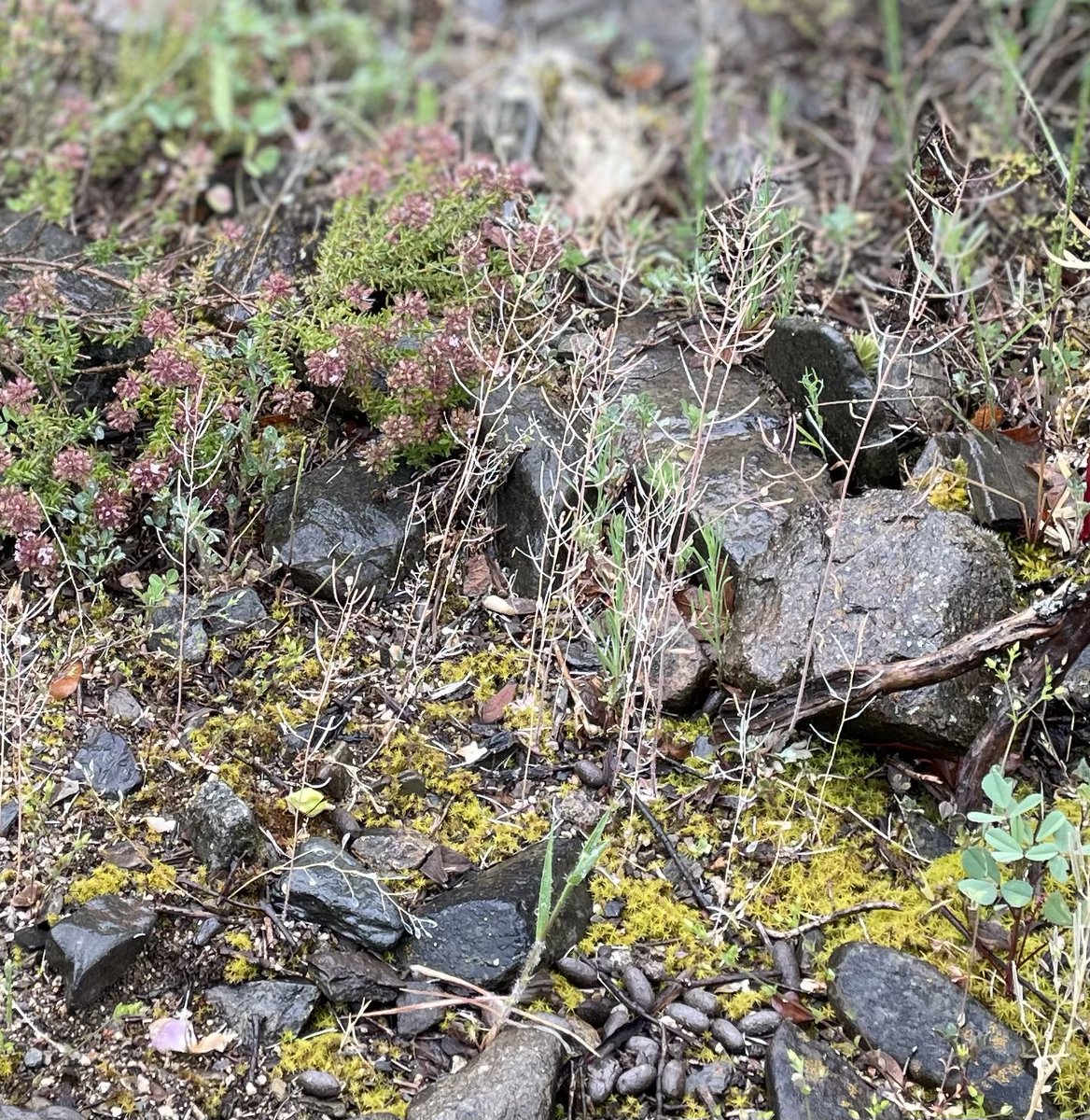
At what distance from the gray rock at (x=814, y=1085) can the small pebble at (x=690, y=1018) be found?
0.52 feet

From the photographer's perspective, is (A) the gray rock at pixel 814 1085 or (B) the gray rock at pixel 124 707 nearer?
(A) the gray rock at pixel 814 1085

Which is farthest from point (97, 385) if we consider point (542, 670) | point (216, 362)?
point (542, 670)

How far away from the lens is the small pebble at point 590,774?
294 cm

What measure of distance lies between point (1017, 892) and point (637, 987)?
0.84 metres

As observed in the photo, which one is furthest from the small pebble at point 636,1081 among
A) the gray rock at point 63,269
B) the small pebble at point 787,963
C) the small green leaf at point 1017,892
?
the gray rock at point 63,269

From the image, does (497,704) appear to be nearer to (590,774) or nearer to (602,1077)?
(590,774)

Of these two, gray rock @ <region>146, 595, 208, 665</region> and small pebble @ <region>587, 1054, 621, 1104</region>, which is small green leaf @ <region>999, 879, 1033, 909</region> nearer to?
small pebble @ <region>587, 1054, 621, 1104</region>

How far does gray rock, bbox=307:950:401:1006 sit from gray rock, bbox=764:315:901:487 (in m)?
1.81

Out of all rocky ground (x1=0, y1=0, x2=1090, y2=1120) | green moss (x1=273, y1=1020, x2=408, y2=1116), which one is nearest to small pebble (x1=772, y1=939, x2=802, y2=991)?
rocky ground (x1=0, y1=0, x2=1090, y2=1120)

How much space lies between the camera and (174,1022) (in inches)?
97.0

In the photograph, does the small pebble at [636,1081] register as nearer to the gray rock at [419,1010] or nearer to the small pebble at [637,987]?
the small pebble at [637,987]

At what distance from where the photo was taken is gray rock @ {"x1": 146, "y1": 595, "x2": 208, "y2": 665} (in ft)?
10.1

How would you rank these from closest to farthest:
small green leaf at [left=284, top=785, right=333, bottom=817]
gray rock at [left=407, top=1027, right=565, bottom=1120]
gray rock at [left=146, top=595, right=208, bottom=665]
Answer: gray rock at [left=407, top=1027, right=565, bottom=1120], small green leaf at [left=284, top=785, right=333, bottom=817], gray rock at [left=146, top=595, right=208, bottom=665]

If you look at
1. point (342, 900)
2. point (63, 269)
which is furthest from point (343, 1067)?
point (63, 269)
